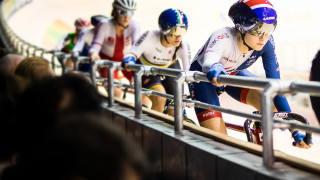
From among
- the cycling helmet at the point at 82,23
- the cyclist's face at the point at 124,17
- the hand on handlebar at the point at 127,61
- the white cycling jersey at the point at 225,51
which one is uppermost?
the cycling helmet at the point at 82,23

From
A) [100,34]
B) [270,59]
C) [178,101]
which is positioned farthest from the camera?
[100,34]

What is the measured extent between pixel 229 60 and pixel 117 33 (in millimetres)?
3758

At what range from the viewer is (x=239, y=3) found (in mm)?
3807

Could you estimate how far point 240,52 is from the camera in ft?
13.3

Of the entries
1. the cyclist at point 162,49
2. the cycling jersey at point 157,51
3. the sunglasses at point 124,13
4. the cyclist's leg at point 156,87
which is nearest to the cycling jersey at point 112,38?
the sunglasses at point 124,13

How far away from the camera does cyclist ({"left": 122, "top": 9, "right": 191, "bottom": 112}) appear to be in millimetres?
5180

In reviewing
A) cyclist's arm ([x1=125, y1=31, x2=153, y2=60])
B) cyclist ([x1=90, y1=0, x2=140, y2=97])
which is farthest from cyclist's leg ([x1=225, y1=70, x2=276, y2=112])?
cyclist ([x1=90, y1=0, x2=140, y2=97])

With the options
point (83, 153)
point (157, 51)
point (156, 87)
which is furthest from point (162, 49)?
point (83, 153)

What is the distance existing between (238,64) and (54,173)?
10.9 ft

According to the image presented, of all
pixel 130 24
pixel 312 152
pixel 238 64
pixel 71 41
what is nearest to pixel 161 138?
pixel 238 64

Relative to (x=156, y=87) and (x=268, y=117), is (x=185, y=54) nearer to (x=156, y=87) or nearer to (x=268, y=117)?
(x=156, y=87)

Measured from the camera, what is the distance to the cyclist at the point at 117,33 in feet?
23.2

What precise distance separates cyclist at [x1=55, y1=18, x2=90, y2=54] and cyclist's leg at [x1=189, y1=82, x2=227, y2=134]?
7102mm

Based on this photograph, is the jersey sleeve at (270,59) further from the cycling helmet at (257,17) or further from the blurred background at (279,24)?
the blurred background at (279,24)
